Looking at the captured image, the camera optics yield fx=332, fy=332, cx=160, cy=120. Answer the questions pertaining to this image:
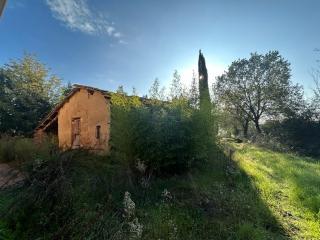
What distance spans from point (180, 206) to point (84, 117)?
1142cm

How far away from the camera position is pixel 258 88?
36844mm

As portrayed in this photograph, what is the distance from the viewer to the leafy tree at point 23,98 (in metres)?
28.2

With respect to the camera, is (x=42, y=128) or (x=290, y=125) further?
(x=290, y=125)

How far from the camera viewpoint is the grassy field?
5.66 metres

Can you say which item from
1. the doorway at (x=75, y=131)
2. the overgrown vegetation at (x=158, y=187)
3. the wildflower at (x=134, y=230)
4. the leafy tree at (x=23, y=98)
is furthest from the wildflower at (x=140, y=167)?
the leafy tree at (x=23, y=98)

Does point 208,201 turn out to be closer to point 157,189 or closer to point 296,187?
point 157,189

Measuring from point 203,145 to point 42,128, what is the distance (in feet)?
53.3

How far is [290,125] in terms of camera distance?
33688mm

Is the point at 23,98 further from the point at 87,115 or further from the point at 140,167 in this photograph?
the point at 140,167

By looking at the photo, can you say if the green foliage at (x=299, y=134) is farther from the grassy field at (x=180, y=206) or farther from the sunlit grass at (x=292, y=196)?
the grassy field at (x=180, y=206)

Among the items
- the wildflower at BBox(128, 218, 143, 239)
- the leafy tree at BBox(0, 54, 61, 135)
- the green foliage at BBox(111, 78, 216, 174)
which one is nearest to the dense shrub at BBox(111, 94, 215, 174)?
→ the green foliage at BBox(111, 78, 216, 174)

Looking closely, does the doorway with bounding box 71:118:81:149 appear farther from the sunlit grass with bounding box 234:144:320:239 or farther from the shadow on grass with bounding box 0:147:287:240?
the shadow on grass with bounding box 0:147:287:240

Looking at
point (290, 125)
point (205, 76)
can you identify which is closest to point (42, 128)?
point (205, 76)

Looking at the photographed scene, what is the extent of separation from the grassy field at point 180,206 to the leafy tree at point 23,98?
2030 cm
